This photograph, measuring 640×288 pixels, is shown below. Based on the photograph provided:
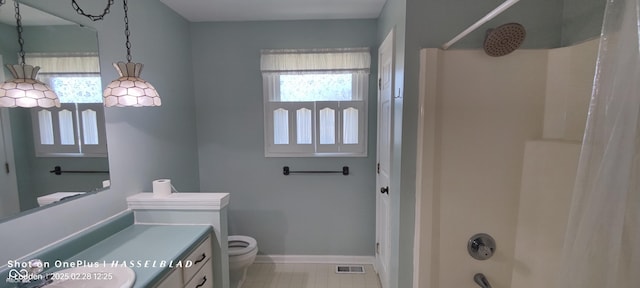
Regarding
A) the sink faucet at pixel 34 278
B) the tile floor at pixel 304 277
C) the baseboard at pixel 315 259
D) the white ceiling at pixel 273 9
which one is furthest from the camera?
the baseboard at pixel 315 259

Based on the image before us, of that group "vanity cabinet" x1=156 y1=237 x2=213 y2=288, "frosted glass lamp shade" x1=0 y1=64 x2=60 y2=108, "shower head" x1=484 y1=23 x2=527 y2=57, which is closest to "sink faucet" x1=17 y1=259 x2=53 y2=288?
"vanity cabinet" x1=156 y1=237 x2=213 y2=288

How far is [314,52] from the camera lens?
227 centimetres

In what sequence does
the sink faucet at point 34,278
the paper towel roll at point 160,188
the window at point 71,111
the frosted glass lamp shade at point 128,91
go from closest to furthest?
the sink faucet at point 34,278
the window at point 71,111
the frosted glass lamp shade at point 128,91
the paper towel roll at point 160,188

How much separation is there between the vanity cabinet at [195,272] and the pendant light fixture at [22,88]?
980mm

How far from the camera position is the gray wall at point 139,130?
1.14 metres

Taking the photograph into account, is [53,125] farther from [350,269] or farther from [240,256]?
[350,269]

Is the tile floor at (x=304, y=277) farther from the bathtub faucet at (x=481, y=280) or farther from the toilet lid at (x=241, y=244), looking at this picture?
the bathtub faucet at (x=481, y=280)

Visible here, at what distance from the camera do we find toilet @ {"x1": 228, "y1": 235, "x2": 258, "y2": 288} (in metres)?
2.01

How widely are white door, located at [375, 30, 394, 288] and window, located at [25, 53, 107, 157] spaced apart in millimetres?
1781

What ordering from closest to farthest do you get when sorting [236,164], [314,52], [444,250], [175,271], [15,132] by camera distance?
[15,132], [175,271], [444,250], [314,52], [236,164]

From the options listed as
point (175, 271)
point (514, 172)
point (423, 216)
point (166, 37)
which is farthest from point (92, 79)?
point (514, 172)

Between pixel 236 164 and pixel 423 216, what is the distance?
180 centimetres

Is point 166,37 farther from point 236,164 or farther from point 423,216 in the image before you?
point 423,216

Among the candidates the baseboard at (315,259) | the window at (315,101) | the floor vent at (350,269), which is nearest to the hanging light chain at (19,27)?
the window at (315,101)
